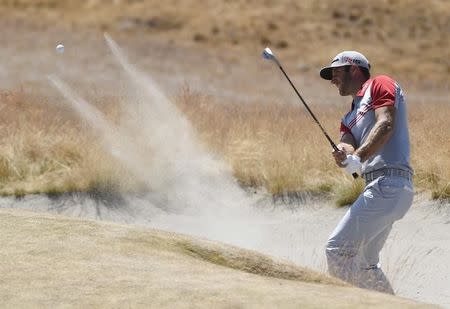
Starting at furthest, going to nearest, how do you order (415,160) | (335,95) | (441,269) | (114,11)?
(114,11), (335,95), (415,160), (441,269)

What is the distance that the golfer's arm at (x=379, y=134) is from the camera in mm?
8422

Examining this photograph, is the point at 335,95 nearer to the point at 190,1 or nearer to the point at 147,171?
the point at 190,1

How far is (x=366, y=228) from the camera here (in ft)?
28.2

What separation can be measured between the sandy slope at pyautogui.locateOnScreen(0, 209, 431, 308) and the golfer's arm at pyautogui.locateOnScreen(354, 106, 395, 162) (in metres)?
0.93

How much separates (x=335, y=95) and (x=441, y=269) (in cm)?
2530

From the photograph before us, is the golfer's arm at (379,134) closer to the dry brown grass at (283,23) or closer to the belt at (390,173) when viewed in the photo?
the belt at (390,173)

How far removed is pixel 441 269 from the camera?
11.0m

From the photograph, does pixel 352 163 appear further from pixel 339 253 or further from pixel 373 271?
pixel 373 271

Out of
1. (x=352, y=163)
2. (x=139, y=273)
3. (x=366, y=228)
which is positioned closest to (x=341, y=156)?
(x=352, y=163)

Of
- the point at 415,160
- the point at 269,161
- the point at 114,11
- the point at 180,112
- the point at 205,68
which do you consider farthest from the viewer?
the point at 114,11

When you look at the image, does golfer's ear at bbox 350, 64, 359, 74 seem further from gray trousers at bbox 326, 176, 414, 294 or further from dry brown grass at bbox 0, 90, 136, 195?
dry brown grass at bbox 0, 90, 136, 195

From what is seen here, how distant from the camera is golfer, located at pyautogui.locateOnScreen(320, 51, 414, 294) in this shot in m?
8.52

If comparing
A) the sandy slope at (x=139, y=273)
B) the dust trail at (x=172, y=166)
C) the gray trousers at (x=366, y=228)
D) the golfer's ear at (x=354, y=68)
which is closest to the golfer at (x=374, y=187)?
the gray trousers at (x=366, y=228)

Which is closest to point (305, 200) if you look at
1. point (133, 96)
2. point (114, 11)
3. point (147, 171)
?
point (147, 171)
